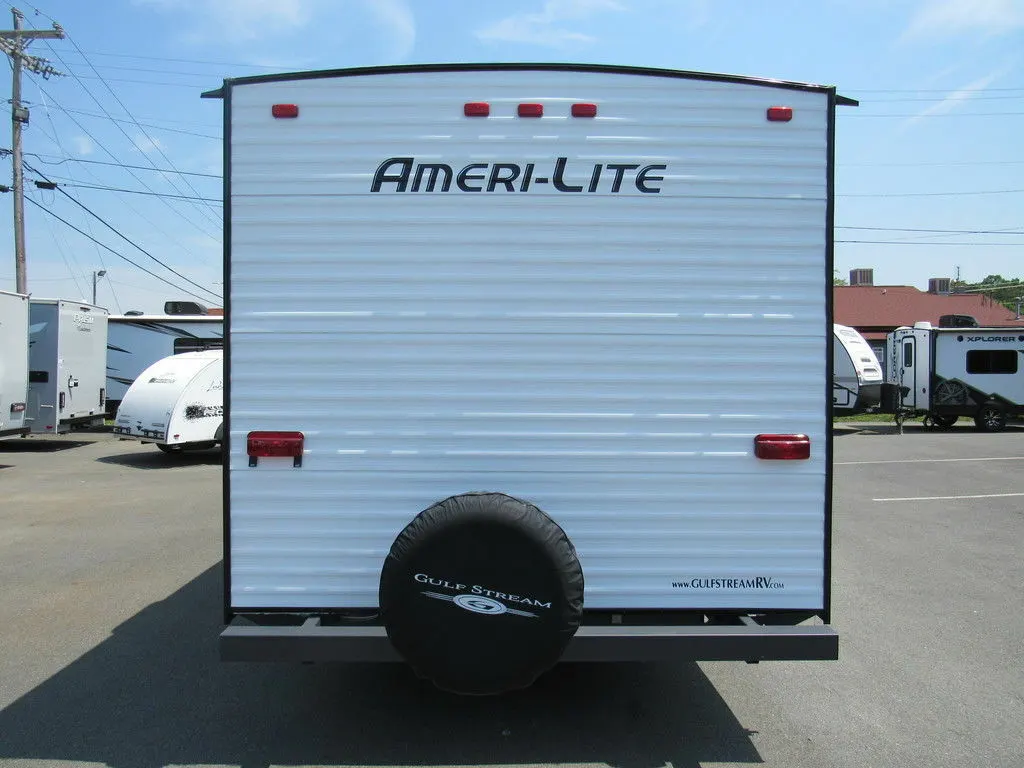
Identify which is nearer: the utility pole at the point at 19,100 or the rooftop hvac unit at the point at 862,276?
the utility pole at the point at 19,100

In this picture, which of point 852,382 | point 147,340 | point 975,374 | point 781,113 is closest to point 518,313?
point 781,113

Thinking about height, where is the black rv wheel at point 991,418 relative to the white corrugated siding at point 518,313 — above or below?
below

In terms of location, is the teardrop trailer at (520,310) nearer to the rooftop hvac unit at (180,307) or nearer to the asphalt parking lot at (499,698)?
the asphalt parking lot at (499,698)

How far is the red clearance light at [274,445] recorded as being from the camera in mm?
3713

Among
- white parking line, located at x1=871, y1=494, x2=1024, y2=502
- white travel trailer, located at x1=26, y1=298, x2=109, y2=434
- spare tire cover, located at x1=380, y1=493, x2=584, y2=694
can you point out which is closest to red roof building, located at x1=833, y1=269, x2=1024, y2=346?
white parking line, located at x1=871, y1=494, x2=1024, y2=502

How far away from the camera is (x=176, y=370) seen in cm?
1459

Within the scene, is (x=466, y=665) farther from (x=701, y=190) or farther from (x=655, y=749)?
(x=701, y=190)

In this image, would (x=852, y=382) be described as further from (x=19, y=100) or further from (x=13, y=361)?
(x=19, y=100)

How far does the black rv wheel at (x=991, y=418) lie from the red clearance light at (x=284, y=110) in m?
22.1

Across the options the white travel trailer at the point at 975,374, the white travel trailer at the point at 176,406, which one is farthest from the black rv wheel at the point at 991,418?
the white travel trailer at the point at 176,406

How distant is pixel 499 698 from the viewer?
4.40 m

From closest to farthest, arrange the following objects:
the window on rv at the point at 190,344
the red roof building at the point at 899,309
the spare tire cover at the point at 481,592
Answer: the spare tire cover at the point at 481,592 → the window on rv at the point at 190,344 → the red roof building at the point at 899,309

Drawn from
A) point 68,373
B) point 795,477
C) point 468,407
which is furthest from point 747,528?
point 68,373

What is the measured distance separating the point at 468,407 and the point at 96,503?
8.66 metres
